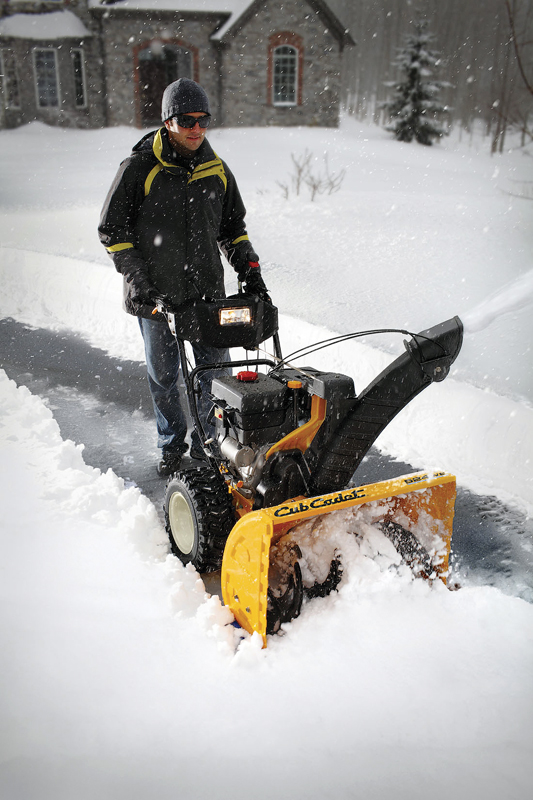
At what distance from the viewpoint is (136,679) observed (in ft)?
6.11

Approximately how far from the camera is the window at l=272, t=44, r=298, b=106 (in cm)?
1786

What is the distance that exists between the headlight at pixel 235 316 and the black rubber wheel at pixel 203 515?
0.65 meters

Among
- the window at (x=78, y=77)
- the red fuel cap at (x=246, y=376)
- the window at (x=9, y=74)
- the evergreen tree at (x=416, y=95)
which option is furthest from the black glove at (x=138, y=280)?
the evergreen tree at (x=416, y=95)

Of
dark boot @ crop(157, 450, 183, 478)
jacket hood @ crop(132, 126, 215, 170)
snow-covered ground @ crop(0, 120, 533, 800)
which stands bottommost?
dark boot @ crop(157, 450, 183, 478)

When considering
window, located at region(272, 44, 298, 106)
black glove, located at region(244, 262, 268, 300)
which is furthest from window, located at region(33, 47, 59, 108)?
black glove, located at region(244, 262, 268, 300)

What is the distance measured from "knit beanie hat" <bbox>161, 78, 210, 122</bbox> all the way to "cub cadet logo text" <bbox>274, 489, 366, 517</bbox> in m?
1.81

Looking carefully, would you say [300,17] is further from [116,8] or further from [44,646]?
[44,646]

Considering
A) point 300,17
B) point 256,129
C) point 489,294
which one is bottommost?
point 489,294

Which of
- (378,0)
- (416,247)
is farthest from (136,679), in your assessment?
(378,0)

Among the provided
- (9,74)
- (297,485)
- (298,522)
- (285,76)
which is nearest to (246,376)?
(297,485)

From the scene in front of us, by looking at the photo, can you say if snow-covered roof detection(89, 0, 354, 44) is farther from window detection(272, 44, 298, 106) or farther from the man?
the man

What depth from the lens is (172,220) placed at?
10.0ft

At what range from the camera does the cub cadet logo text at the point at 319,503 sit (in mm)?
1935

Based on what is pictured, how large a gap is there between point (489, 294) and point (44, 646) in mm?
6140
